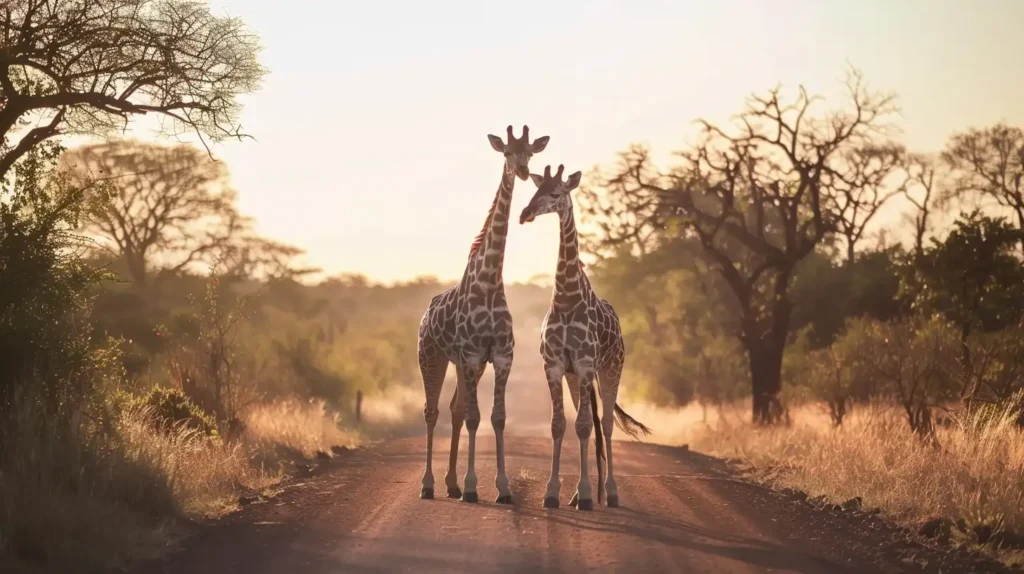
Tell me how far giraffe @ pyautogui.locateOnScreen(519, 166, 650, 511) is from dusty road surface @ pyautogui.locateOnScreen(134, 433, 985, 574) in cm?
45

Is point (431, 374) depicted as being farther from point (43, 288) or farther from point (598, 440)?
point (43, 288)

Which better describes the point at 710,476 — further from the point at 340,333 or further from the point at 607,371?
the point at 340,333

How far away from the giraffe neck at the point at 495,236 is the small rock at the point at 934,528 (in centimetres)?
540

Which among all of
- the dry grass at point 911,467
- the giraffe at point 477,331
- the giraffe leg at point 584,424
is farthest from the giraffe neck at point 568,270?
the dry grass at point 911,467

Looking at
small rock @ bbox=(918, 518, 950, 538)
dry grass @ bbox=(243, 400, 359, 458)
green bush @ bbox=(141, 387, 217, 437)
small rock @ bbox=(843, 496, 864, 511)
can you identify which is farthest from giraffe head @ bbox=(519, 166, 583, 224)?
dry grass @ bbox=(243, 400, 359, 458)

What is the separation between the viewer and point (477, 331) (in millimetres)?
13273

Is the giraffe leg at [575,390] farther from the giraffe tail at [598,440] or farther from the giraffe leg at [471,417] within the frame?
the giraffe leg at [471,417]

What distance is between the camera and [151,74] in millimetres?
13805

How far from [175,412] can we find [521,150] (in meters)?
6.75

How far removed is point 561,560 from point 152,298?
92.0ft

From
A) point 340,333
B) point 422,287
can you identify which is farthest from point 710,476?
point 422,287

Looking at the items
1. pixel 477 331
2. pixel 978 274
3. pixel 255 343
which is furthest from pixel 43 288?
pixel 255 343

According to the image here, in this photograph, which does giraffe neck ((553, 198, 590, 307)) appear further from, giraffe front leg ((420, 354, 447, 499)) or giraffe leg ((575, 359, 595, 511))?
giraffe front leg ((420, 354, 447, 499))

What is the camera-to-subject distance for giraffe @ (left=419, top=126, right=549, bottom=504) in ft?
42.6
